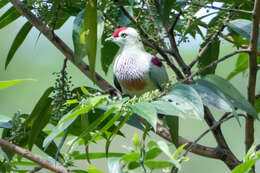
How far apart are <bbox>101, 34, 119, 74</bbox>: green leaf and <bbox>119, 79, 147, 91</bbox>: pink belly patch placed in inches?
2.7

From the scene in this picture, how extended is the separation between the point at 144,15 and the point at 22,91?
8.46ft

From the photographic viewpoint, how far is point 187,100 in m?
0.81

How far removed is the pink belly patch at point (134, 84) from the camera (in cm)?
142

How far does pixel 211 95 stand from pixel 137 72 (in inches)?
22.6

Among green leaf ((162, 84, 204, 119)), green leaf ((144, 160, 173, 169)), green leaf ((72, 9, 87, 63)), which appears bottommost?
green leaf ((144, 160, 173, 169))

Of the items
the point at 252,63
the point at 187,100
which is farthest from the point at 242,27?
the point at 187,100

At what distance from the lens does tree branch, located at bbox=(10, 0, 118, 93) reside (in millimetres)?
1128

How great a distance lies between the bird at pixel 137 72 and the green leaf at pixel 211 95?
480 mm

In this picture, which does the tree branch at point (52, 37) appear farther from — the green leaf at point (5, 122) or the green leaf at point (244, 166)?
the green leaf at point (244, 166)

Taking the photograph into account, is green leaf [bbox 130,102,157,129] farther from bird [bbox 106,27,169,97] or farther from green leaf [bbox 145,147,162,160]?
bird [bbox 106,27,169,97]

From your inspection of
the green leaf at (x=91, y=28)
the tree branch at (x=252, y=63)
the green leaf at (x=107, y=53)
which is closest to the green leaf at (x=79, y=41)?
the green leaf at (x=91, y=28)

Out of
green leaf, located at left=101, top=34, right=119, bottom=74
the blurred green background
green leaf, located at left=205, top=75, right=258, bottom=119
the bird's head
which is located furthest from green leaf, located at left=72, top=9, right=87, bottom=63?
the blurred green background

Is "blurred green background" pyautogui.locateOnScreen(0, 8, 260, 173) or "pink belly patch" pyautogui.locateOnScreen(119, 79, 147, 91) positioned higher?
"pink belly patch" pyautogui.locateOnScreen(119, 79, 147, 91)

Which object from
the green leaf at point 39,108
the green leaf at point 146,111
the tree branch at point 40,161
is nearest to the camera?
the green leaf at point 146,111
